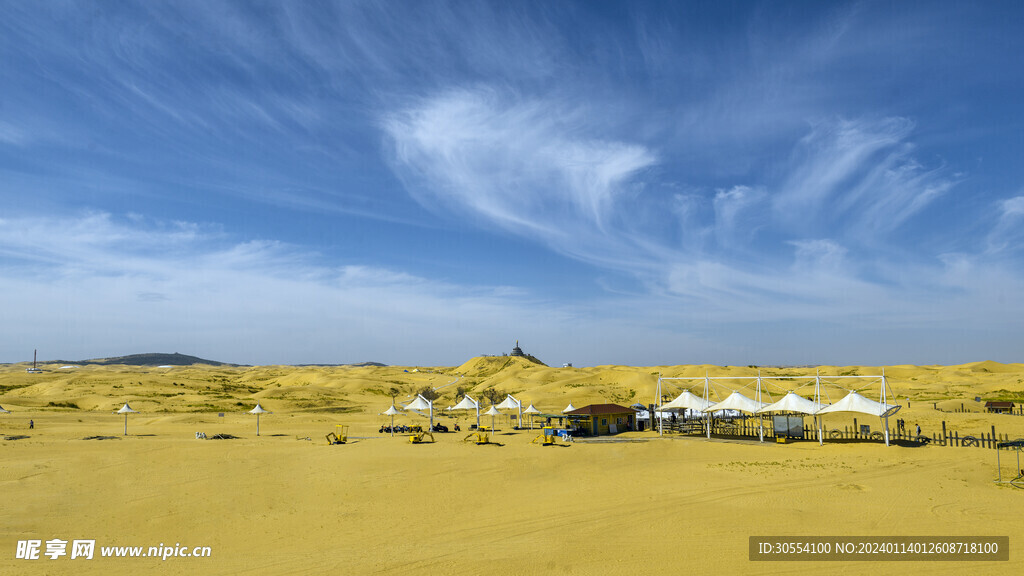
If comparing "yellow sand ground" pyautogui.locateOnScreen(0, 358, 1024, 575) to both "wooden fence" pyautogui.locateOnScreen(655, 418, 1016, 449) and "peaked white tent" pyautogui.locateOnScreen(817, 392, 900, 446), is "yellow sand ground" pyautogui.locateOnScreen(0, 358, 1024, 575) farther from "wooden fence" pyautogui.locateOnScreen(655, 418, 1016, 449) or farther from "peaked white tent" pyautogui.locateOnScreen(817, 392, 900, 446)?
"wooden fence" pyautogui.locateOnScreen(655, 418, 1016, 449)

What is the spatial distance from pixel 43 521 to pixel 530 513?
15143mm

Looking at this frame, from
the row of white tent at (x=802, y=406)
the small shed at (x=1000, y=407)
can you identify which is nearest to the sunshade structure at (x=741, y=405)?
the row of white tent at (x=802, y=406)

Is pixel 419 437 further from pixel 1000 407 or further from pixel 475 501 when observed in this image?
pixel 1000 407

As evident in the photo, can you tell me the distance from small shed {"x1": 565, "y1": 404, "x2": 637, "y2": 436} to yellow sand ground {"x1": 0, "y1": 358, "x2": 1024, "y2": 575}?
9.44 ft

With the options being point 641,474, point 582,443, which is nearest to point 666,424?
point 582,443

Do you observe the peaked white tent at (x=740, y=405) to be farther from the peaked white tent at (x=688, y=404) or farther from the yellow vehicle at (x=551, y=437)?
the yellow vehicle at (x=551, y=437)

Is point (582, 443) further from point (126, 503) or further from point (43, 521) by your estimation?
point (43, 521)

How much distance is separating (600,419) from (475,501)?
21627 millimetres

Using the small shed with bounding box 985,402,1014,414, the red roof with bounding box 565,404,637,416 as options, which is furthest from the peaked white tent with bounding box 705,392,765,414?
the small shed with bounding box 985,402,1014,414

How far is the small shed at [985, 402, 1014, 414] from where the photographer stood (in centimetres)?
5050

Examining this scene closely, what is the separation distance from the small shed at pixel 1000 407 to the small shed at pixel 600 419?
33793 millimetres

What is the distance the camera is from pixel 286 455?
100.0 feet

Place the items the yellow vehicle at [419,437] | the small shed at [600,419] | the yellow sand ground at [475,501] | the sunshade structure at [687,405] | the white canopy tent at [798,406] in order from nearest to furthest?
the yellow sand ground at [475,501]
the white canopy tent at [798,406]
the yellow vehicle at [419,437]
the sunshade structure at [687,405]
the small shed at [600,419]

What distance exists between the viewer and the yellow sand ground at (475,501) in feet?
50.9
